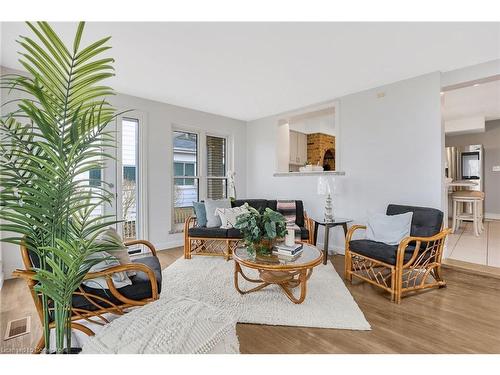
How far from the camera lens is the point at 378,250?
2.60 meters

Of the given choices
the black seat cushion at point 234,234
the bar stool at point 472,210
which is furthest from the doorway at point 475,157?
the black seat cushion at point 234,234

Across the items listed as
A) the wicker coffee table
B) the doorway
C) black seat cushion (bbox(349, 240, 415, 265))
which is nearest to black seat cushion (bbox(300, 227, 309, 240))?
black seat cushion (bbox(349, 240, 415, 265))

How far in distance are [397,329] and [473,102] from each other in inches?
191

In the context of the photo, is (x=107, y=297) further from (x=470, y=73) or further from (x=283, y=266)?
(x=470, y=73)

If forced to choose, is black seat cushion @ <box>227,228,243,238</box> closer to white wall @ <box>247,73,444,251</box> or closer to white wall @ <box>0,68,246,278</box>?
white wall @ <box>0,68,246,278</box>

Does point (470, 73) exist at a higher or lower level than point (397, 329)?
higher

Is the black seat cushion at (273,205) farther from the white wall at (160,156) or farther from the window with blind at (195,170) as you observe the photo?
the white wall at (160,156)

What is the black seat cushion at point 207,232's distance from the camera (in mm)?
3732

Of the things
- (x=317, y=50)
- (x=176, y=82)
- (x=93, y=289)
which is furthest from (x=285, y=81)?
(x=93, y=289)

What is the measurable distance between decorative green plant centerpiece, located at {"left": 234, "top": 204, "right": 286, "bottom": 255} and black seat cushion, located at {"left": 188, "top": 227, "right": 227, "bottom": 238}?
133 cm

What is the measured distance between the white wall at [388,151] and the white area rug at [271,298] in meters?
1.22

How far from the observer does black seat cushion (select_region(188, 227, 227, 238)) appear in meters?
3.73

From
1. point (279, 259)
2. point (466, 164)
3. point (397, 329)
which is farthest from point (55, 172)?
point (466, 164)
